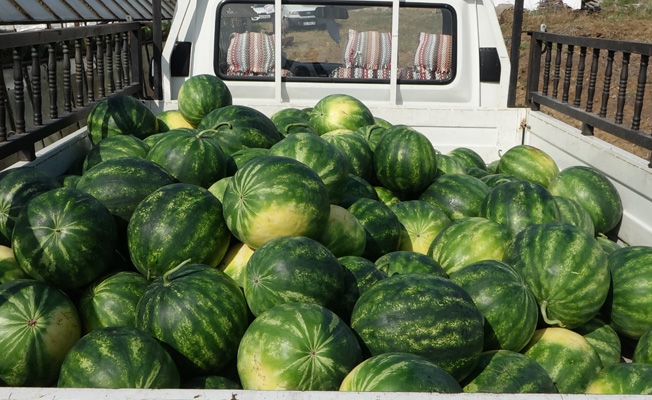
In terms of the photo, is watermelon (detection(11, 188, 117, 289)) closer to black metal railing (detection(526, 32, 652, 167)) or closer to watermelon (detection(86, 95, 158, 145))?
watermelon (detection(86, 95, 158, 145))

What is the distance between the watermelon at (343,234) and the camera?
2.89m

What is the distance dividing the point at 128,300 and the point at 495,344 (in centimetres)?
136

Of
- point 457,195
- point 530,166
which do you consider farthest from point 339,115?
point 530,166

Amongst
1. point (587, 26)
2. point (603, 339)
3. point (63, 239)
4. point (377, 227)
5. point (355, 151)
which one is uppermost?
point (587, 26)

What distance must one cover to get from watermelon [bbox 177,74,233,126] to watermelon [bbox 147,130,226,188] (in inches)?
44.4

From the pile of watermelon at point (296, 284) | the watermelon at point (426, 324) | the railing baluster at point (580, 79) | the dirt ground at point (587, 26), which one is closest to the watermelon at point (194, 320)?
the pile of watermelon at point (296, 284)

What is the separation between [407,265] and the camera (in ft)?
9.19

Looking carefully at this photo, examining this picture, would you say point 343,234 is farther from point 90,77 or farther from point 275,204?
point 90,77

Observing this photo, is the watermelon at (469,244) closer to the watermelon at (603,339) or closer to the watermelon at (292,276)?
the watermelon at (603,339)

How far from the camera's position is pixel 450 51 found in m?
5.43

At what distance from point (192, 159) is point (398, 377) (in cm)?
170

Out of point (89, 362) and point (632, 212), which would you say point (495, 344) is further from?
point (632, 212)

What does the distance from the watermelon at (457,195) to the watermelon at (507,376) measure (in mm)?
1358

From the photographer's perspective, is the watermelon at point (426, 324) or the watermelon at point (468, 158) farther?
the watermelon at point (468, 158)
